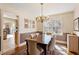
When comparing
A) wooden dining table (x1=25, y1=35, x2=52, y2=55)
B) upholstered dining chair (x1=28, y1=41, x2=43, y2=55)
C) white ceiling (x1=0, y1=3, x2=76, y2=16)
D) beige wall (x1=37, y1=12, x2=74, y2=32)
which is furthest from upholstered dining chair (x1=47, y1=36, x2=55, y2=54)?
white ceiling (x1=0, y1=3, x2=76, y2=16)

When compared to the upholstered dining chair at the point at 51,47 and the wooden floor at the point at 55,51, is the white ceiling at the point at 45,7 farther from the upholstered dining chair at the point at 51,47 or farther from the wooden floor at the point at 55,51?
the wooden floor at the point at 55,51

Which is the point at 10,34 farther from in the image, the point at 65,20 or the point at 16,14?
the point at 65,20

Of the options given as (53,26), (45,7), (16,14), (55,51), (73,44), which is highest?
(45,7)

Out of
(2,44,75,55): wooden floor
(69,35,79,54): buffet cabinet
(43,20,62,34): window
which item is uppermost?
(43,20,62,34): window

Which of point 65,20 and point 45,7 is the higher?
point 45,7

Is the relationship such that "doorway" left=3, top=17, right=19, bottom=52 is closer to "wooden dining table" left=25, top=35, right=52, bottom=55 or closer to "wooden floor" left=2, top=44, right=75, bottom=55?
"wooden floor" left=2, top=44, right=75, bottom=55

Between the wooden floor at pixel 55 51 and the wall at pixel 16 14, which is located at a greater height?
the wall at pixel 16 14

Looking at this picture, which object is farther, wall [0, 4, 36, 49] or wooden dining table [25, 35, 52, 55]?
wooden dining table [25, 35, 52, 55]

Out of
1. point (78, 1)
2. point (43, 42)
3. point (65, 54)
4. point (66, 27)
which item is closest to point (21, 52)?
point (43, 42)

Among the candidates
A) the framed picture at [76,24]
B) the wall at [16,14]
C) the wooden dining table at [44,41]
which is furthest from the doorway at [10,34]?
the framed picture at [76,24]

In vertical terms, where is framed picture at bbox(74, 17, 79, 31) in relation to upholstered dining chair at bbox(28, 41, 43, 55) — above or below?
above

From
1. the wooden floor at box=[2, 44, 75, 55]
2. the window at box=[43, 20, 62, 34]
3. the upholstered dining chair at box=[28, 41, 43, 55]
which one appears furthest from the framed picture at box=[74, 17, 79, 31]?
the upholstered dining chair at box=[28, 41, 43, 55]

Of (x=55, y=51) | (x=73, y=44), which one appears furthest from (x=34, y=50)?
(x=73, y=44)
